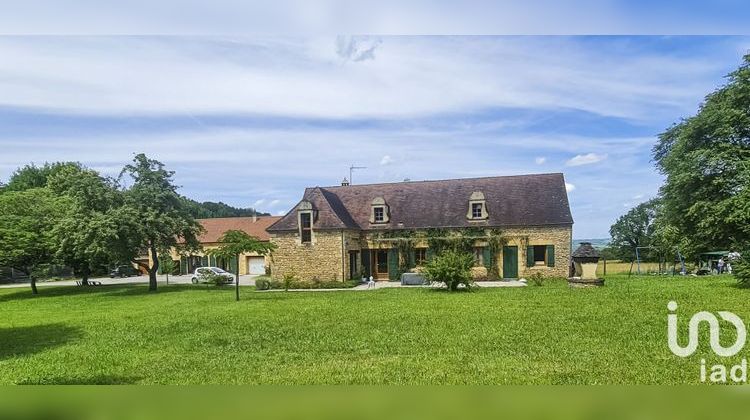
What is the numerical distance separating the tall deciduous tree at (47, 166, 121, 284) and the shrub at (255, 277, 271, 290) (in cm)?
409

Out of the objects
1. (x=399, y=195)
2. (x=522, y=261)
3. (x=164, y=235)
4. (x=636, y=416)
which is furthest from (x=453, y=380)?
(x=399, y=195)

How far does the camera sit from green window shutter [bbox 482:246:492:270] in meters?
18.4

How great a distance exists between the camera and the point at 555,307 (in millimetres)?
9250

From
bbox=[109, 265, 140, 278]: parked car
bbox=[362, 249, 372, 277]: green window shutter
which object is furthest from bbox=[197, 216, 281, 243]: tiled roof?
bbox=[362, 249, 372, 277]: green window shutter

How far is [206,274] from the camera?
15281 mm

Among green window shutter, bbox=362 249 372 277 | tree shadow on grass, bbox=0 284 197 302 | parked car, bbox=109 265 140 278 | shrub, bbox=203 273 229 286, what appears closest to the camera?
tree shadow on grass, bbox=0 284 197 302

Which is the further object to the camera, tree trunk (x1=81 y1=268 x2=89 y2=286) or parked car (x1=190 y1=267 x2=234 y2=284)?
parked car (x1=190 y1=267 x2=234 y2=284)

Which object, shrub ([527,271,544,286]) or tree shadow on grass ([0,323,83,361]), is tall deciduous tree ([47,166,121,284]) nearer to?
tree shadow on grass ([0,323,83,361])

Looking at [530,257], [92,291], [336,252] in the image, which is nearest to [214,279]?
[92,291]

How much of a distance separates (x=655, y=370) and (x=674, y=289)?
7.75 meters

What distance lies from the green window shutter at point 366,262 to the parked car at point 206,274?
5.07 metres

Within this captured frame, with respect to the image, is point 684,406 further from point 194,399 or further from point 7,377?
point 7,377

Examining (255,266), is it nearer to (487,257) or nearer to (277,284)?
(277,284)

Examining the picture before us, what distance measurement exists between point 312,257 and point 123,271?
584cm
